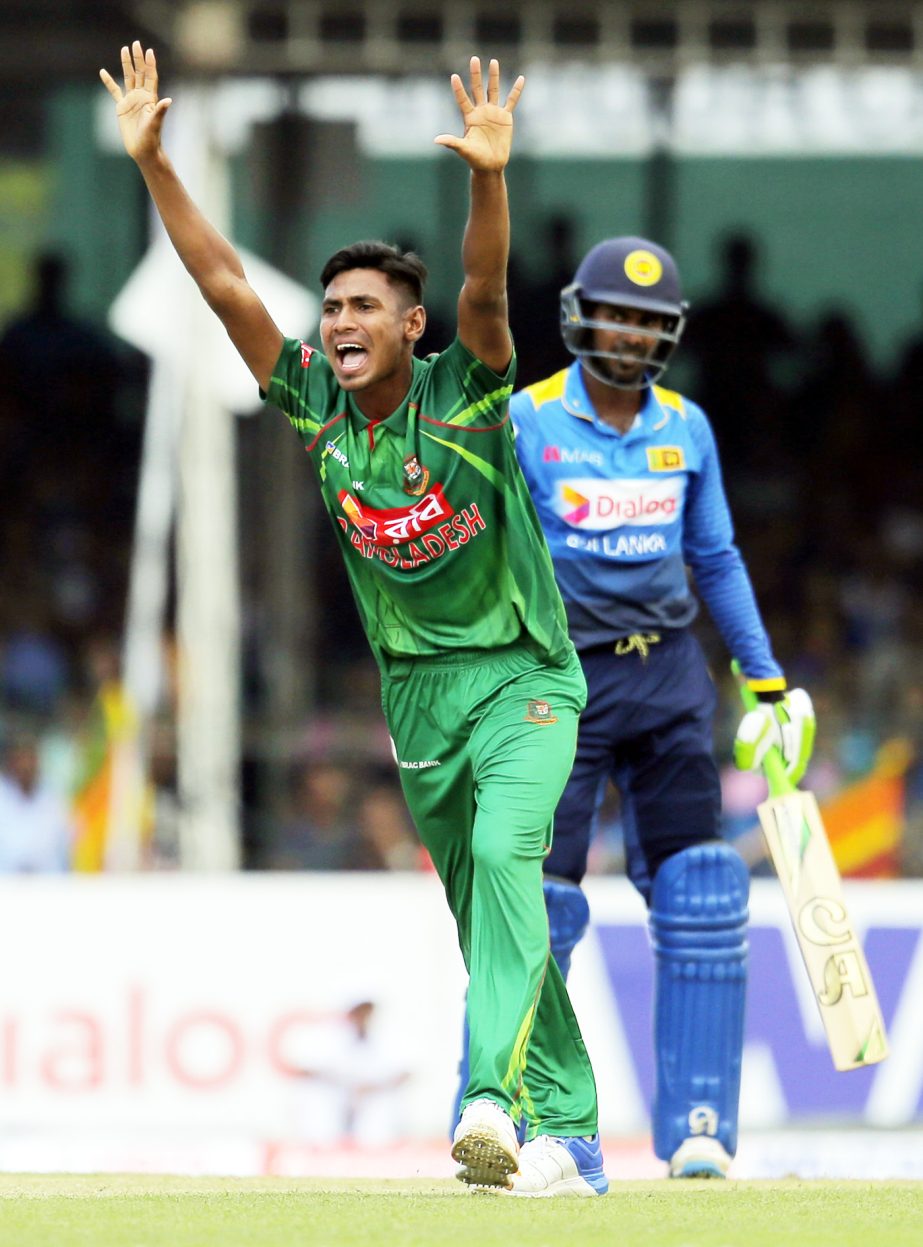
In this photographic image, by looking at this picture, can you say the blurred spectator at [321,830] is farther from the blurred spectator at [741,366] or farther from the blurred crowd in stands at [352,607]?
the blurred spectator at [741,366]

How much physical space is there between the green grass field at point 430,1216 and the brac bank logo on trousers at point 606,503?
63.7 inches

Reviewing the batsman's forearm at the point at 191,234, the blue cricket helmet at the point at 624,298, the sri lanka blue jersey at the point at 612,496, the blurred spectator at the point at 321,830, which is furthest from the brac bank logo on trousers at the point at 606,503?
the blurred spectator at the point at 321,830

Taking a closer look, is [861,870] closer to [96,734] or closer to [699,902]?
[96,734]

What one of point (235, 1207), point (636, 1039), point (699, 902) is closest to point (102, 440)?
point (636, 1039)

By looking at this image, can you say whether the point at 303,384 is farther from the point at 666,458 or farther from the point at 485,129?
the point at 666,458

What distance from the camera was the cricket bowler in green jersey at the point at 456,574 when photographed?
15.9ft

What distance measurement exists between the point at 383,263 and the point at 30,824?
276 inches

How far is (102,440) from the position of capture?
15805 millimetres

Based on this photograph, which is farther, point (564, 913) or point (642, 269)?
point (642, 269)

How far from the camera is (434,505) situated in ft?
16.2

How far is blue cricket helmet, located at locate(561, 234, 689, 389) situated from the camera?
6.03m

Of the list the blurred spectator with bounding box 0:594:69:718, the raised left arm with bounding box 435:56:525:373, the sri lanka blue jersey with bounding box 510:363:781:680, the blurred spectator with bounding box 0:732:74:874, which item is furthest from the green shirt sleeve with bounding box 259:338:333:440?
the blurred spectator with bounding box 0:594:69:718

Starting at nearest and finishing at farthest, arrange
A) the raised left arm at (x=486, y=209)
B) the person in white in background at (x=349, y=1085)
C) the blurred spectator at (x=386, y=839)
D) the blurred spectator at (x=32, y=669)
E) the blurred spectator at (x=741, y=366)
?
the raised left arm at (x=486, y=209), the person in white in background at (x=349, y=1085), the blurred spectator at (x=386, y=839), the blurred spectator at (x=32, y=669), the blurred spectator at (x=741, y=366)

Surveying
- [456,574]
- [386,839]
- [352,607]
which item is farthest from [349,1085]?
[352,607]
